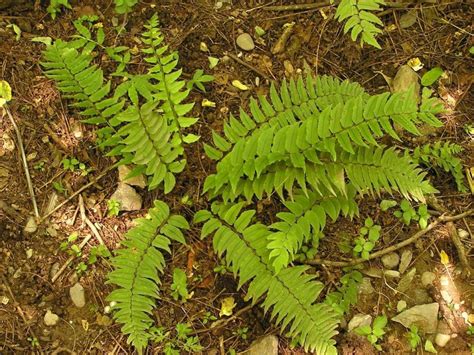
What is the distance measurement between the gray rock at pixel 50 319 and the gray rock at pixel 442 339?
2.42 metres

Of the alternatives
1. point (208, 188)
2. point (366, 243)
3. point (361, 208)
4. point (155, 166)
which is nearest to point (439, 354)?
point (366, 243)

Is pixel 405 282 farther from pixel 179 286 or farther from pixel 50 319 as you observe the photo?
pixel 50 319

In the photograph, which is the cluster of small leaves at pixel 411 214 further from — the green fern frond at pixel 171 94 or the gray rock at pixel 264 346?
the green fern frond at pixel 171 94

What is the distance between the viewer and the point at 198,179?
364cm

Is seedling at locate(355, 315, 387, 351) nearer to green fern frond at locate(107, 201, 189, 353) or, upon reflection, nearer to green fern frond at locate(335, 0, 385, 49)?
green fern frond at locate(107, 201, 189, 353)

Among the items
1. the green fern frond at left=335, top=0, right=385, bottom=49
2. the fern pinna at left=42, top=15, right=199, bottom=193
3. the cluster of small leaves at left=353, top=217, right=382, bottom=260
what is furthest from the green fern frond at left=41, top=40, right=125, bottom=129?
the cluster of small leaves at left=353, top=217, right=382, bottom=260

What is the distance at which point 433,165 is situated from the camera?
3588 millimetres

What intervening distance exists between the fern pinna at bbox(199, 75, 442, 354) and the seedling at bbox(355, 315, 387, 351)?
0.18m

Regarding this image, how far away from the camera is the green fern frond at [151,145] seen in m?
3.29

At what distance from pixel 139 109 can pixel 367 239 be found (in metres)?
1.73

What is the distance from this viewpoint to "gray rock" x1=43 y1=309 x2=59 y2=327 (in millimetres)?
3312

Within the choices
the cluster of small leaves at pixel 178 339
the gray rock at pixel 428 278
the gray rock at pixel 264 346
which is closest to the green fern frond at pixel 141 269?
the cluster of small leaves at pixel 178 339

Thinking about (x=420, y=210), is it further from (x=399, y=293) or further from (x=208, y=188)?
(x=208, y=188)

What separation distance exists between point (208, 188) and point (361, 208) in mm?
1077
